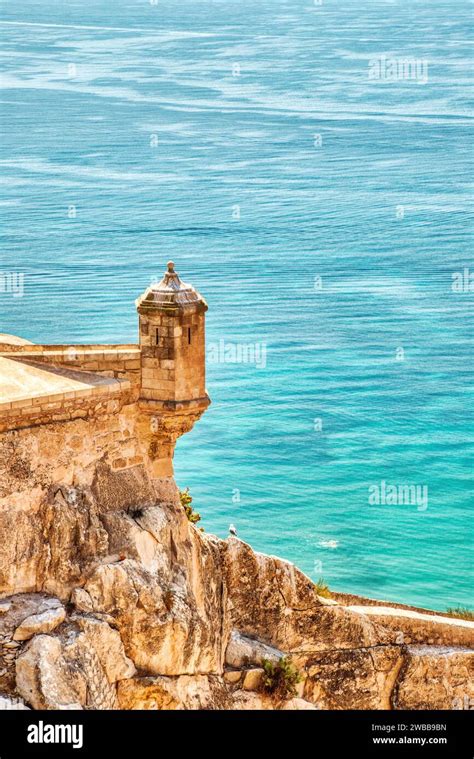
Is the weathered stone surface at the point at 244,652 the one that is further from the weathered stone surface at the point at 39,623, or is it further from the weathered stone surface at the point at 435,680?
the weathered stone surface at the point at 39,623

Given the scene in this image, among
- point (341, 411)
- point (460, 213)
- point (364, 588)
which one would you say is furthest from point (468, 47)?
point (364, 588)

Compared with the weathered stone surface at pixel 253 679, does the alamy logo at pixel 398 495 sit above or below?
below
